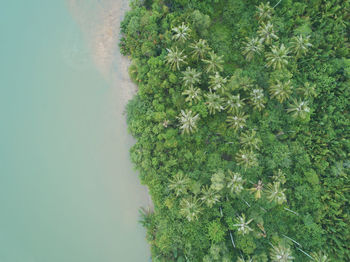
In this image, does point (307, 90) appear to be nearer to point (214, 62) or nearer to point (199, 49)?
point (214, 62)

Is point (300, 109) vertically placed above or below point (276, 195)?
above

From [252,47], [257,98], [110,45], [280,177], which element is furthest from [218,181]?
[110,45]

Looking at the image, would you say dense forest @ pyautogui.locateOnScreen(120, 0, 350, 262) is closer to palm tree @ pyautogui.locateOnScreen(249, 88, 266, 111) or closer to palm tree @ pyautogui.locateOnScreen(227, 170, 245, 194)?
palm tree @ pyautogui.locateOnScreen(249, 88, 266, 111)

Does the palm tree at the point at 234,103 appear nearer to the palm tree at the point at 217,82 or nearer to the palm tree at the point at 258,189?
the palm tree at the point at 217,82

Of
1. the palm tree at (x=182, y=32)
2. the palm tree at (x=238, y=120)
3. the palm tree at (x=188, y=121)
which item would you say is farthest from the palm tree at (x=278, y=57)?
the palm tree at (x=188, y=121)

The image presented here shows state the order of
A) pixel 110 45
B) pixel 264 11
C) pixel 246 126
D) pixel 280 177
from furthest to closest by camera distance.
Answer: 1. pixel 110 45
2. pixel 246 126
3. pixel 264 11
4. pixel 280 177

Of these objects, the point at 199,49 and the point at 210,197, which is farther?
the point at 199,49
